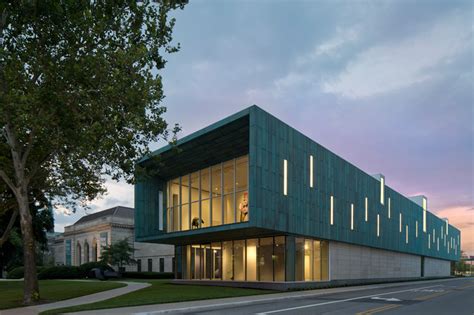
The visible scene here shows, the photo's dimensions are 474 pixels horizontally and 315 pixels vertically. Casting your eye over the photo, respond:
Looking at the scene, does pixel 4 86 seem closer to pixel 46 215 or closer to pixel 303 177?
pixel 303 177

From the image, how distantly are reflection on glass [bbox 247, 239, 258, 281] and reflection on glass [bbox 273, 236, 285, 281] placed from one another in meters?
1.84

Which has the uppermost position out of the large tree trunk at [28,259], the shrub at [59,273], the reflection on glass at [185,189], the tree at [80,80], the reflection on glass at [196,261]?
the tree at [80,80]

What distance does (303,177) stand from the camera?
3269 centimetres

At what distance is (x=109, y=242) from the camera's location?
80375 mm

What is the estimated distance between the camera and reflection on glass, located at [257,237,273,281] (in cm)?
3196

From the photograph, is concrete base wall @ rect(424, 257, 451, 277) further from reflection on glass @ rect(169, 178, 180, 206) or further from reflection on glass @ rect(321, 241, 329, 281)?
reflection on glass @ rect(169, 178, 180, 206)

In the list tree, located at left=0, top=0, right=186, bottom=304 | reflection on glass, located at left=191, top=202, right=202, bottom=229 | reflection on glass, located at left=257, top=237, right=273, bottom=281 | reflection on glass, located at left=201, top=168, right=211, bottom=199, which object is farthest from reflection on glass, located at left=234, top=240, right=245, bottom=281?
tree, located at left=0, top=0, right=186, bottom=304

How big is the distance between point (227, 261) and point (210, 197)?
5371 mm

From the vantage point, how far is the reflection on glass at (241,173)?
1248 inches

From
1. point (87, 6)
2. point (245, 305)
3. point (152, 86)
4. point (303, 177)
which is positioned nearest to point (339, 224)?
point (303, 177)

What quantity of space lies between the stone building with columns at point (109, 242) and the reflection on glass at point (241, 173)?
139 ft

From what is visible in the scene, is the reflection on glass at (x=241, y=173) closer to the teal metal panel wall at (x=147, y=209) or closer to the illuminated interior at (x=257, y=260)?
the illuminated interior at (x=257, y=260)

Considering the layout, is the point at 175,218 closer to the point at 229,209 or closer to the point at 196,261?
the point at 196,261

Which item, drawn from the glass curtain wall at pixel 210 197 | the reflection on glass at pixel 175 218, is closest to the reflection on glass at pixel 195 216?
the glass curtain wall at pixel 210 197
